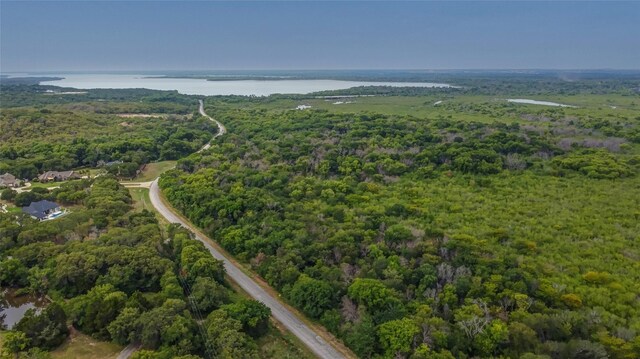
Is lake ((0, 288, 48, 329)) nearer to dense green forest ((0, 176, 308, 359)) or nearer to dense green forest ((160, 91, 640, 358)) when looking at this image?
dense green forest ((0, 176, 308, 359))

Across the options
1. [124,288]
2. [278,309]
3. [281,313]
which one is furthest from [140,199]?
[281,313]

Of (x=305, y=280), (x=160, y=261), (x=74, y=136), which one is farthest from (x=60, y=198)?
(x=74, y=136)

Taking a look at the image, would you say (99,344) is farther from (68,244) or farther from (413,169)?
(413,169)

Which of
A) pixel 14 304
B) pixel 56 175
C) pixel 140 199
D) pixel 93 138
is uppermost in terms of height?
pixel 93 138

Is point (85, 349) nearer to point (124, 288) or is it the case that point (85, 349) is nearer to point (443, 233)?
point (124, 288)

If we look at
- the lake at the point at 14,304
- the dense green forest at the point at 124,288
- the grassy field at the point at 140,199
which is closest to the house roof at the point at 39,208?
the dense green forest at the point at 124,288

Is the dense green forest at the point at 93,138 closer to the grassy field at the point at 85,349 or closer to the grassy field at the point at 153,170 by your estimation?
the grassy field at the point at 153,170
